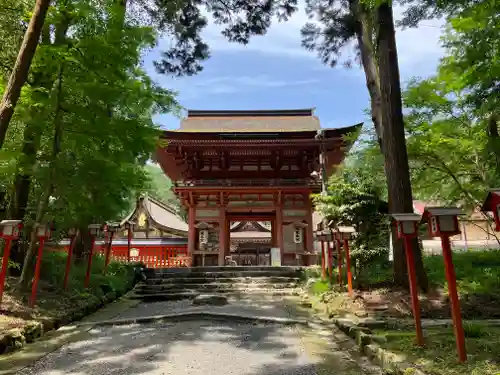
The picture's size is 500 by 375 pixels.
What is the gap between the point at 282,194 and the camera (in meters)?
16.1

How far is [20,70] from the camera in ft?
14.6

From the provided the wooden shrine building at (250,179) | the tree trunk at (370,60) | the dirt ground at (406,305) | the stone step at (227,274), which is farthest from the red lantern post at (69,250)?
the wooden shrine building at (250,179)

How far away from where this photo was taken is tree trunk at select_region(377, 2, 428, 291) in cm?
669

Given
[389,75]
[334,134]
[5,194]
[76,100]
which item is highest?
[334,134]

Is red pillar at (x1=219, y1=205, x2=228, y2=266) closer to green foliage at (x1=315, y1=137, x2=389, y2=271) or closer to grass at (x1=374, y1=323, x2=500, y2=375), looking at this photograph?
green foliage at (x1=315, y1=137, x2=389, y2=271)

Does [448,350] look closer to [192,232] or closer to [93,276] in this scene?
[93,276]

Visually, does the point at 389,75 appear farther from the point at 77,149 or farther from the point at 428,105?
the point at 77,149

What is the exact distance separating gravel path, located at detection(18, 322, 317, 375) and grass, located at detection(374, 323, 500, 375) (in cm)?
101

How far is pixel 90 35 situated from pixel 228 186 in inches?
379

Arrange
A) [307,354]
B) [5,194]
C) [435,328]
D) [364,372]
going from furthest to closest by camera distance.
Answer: [5,194] < [435,328] < [307,354] < [364,372]

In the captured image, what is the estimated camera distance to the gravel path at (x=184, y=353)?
12.4ft

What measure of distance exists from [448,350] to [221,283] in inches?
310

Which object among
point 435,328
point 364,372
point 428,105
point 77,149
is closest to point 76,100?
point 77,149

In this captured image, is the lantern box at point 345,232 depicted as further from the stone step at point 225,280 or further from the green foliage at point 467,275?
the stone step at point 225,280
